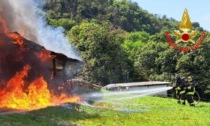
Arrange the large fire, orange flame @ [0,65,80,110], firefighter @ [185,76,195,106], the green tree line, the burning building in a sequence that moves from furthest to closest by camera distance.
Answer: the green tree line → firefighter @ [185,76,195,106] → the burning building → the large fire → orange flame @ [0,65,80,110]

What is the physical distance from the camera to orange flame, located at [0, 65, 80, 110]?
20.1 metres

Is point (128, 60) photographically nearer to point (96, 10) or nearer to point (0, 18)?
point (0, 18)

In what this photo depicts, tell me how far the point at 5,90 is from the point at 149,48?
4537 centimetres

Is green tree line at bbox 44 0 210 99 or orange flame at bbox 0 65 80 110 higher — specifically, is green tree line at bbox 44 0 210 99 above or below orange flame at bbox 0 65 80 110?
above

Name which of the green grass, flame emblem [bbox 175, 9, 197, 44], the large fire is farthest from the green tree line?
the large fire

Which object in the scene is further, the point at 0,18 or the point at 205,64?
the point at 205,64

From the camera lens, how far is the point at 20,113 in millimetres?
16938

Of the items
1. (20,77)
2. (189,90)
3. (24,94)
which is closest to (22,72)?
(20,77)

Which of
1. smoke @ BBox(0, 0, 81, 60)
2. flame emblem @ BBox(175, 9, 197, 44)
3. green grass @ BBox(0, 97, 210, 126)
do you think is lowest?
green grass @ BBox(0, 97, 210, 126)

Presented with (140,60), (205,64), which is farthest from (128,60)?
(205,64)

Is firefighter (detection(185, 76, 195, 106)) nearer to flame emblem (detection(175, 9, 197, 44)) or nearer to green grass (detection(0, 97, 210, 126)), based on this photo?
green grass (detection(0, 97, 210, 126))

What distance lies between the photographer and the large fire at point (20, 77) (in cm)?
2050

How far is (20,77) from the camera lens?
71.9 feet

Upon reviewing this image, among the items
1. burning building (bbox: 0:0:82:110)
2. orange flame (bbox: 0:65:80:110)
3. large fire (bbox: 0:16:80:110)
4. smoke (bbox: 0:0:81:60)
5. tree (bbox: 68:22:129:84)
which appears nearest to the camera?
orange flame (bbox: 0:65:80:110)
